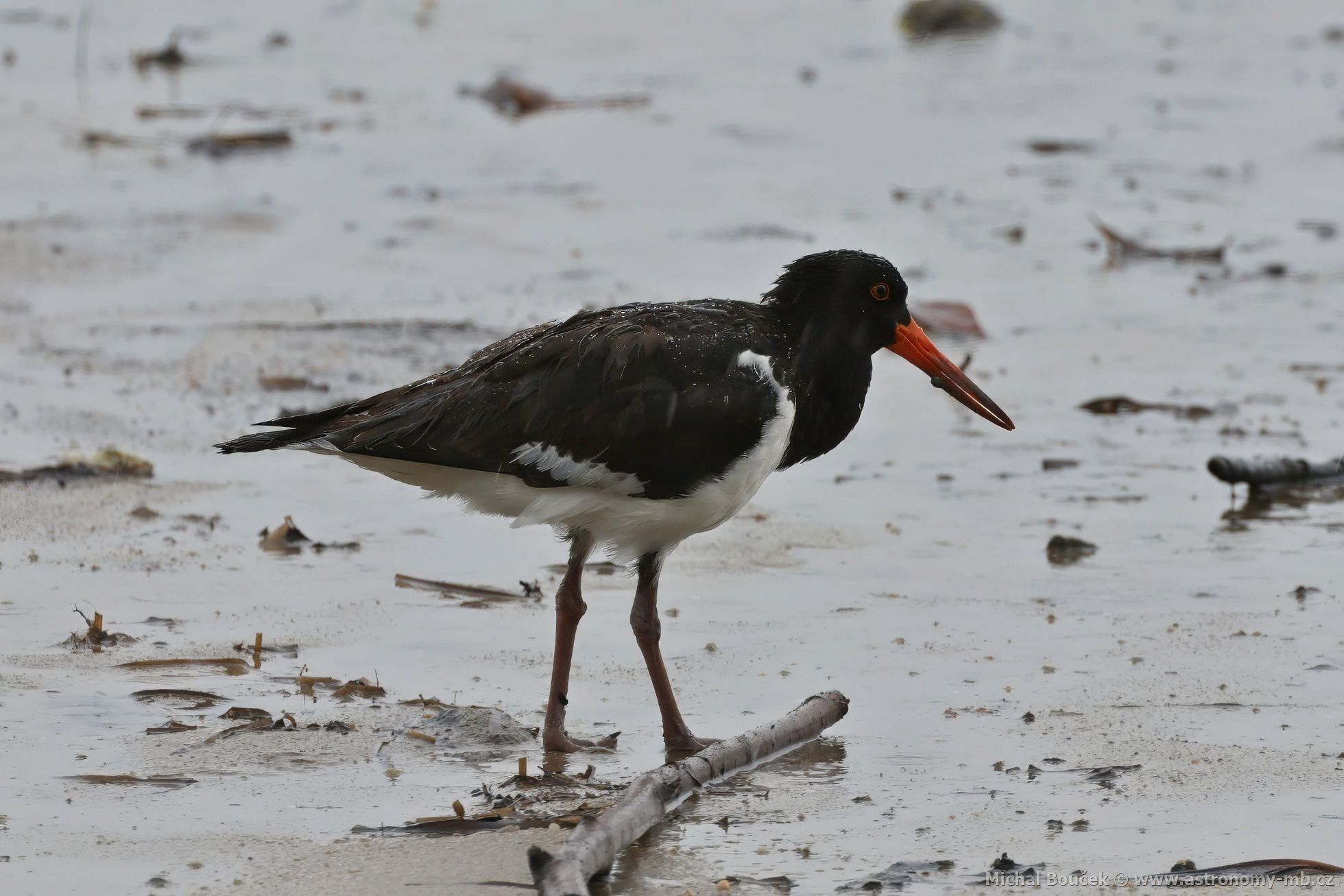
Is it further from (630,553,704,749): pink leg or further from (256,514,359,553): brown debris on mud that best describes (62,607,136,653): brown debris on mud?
(630,553,704,749): pink leg

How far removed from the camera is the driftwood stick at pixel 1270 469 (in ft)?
26.0

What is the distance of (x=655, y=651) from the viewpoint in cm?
577

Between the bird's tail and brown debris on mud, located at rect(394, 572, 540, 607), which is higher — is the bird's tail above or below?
above

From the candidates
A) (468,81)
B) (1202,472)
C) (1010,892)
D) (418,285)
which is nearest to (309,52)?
(468,81)

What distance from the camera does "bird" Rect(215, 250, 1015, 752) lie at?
5.55 metres

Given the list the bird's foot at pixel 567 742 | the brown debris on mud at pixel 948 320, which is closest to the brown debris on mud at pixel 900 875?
the bird's foot at pixel 567 742

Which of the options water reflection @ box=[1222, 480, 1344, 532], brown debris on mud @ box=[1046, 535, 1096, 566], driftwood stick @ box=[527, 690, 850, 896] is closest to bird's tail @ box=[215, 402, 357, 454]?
driftwood stick @ box=[527, 690, 850, 896]

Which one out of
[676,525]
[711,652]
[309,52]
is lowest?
[711,652]

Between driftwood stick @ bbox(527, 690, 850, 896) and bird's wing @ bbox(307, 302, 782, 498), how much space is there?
77 cm

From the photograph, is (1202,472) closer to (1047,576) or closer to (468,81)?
(1047,576)

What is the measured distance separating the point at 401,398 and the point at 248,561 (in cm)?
148

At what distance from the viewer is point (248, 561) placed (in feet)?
23.0

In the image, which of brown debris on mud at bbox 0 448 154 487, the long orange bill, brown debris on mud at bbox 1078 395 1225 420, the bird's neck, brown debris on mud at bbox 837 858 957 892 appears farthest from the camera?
brown debris on mud at bbox 1078 395 1225 420

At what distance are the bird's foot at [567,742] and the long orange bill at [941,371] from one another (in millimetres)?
1605
